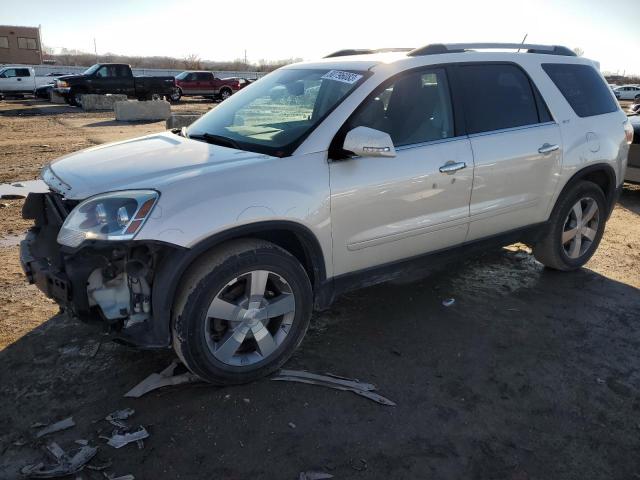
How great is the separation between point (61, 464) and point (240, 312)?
1.12m

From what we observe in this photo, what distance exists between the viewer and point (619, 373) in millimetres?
3389

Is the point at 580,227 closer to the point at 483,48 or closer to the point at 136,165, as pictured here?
the point at 483,48

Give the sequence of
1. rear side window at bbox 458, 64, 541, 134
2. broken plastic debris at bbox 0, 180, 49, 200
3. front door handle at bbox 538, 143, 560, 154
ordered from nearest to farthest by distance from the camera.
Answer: rear side window at bbox 458, 64, 541, 134 → front door handle at bbox 538, 143, 560, 154 → broken plastic debris at bbox 0, 180, 49, 200

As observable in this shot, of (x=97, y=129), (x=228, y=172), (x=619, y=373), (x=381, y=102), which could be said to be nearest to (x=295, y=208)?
(x=228, y=172)

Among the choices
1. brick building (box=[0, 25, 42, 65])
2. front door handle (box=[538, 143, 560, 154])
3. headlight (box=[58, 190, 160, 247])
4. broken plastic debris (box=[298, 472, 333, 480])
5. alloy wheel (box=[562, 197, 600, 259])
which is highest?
brick building (box=[0, 25, 42, 65])

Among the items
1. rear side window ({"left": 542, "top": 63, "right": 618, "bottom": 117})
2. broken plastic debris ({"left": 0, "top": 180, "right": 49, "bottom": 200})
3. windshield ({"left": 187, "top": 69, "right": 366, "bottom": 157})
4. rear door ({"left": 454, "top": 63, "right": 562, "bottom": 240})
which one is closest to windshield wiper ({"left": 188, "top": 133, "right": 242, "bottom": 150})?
windshield ({"left": 187, "top": 69, "right": 366, "bottom": 157})

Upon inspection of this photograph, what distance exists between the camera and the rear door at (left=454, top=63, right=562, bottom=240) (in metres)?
3.86

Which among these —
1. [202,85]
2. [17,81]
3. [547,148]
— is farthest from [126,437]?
[17,81]

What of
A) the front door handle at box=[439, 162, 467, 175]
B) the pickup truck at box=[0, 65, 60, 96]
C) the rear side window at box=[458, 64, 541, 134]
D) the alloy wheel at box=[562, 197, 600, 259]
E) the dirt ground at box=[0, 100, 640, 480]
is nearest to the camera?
the dirt ground at box=[0, 100, 640, 480]

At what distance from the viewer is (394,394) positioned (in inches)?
122

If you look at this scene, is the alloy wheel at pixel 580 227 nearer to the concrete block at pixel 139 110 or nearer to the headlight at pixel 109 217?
the headlight at pixel 109 217

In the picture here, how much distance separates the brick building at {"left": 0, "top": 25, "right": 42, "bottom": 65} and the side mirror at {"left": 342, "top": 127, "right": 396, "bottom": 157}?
57.4 metres

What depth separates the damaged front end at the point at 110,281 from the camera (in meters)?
2.73

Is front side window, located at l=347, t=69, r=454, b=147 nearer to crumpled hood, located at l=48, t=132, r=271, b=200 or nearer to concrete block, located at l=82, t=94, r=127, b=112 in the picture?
crumpled hood, located at l=48, t=132, r=271, b=200
